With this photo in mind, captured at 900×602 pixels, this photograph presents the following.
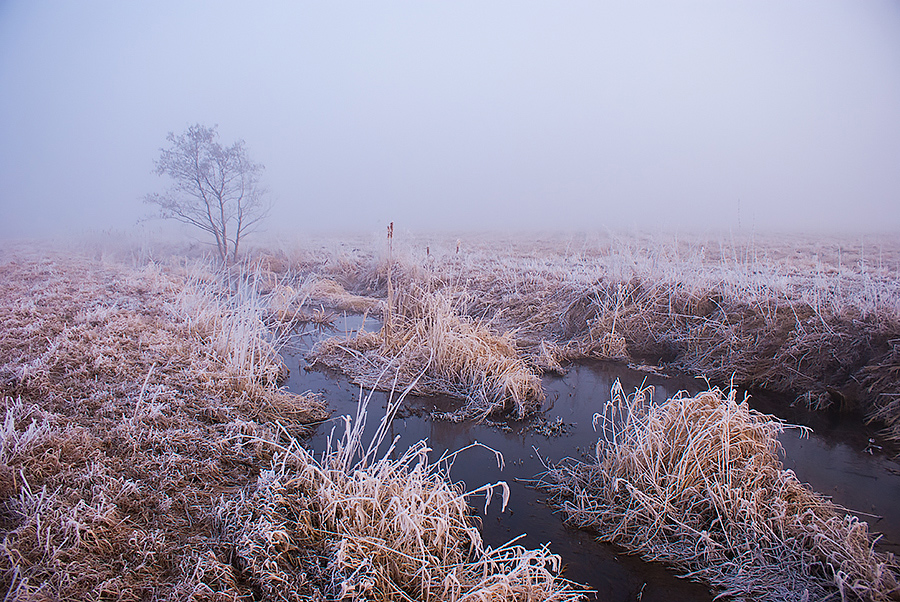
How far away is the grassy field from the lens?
2115 millimetres

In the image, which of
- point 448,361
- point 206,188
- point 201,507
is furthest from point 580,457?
point 206,188

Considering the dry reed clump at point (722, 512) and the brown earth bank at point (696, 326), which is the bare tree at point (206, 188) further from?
the dry reed clump at point (722, 512)

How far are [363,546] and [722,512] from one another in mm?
2368

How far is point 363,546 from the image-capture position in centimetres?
226

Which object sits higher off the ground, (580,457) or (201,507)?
(201,507)

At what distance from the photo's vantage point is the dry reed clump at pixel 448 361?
4766 mm

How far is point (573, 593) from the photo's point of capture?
7.77 ft

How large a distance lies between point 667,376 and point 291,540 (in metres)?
5.12

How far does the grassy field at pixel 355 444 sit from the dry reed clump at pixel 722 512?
0.07 ft

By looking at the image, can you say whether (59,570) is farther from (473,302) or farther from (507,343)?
(473,302)

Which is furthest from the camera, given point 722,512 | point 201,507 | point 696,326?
point 696,326

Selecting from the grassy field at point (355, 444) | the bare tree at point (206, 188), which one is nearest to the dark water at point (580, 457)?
the grassy field at point (355, 444)

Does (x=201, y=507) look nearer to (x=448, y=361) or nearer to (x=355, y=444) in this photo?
(x=355, y=444)

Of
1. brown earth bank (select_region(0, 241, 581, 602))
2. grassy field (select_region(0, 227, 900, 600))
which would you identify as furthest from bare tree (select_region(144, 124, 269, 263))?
brown earth bank (select_region(0, 241, 581, 602))
